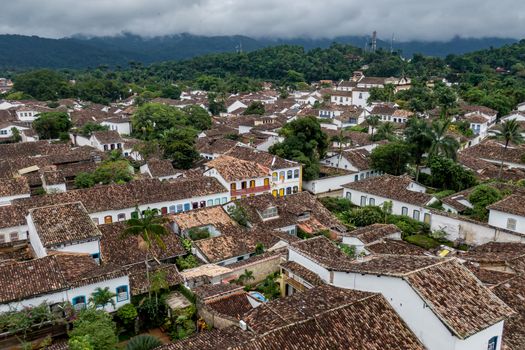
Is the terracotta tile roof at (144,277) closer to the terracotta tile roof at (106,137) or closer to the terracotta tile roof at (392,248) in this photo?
the terracotta tile roof at (392,248)

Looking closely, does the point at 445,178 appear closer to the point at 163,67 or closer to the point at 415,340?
the point at 415,340

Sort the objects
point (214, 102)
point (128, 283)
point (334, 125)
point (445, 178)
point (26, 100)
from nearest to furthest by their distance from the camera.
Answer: point (128, 283), point (445, 178), point (334, 125), point (214, 102), point (26, 100)

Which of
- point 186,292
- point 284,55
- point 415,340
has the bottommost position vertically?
point 186,292

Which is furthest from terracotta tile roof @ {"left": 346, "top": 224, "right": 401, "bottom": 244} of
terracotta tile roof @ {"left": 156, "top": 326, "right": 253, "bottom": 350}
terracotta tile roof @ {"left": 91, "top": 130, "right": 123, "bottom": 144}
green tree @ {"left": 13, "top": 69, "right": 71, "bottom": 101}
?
green tree @ {"left": 13, "top": 69, "right": 71, "bottom": 101}

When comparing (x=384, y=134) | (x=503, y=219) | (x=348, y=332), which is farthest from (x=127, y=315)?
(x=384, y=134)

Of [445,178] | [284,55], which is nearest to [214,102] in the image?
[445,178]

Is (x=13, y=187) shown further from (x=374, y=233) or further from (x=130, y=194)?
(x=374, y=233)

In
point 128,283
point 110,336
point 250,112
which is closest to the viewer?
point 110,336
